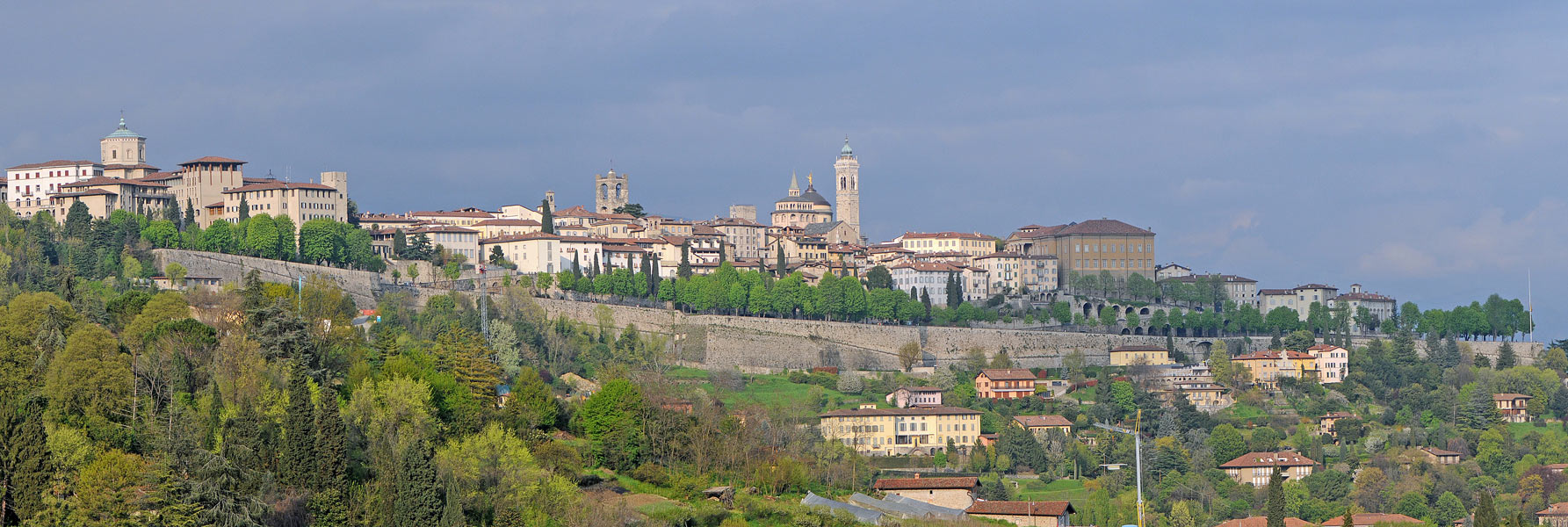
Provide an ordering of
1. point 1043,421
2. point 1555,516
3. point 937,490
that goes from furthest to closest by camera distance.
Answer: point 1043,421 < point 1555,516 < point 937,490

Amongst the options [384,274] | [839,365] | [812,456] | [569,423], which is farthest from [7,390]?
[839,365]

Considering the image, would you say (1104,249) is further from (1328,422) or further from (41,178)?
(41,178)

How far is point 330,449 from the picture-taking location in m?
37.9

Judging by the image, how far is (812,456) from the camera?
5512cm

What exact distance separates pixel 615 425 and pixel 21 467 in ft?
56.2

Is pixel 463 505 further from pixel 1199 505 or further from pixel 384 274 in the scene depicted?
pixel 384 274

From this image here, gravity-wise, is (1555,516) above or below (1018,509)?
below

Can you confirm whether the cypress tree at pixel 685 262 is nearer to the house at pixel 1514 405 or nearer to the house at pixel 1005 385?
the house at pixel 1005 385

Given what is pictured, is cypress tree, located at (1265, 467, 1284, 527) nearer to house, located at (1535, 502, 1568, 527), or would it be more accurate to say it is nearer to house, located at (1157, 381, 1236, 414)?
house, located at (1535, 502, 1568, 527)

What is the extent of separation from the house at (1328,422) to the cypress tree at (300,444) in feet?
162

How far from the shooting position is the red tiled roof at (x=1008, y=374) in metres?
80.9

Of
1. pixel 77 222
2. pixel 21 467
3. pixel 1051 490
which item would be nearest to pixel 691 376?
pixel 1051 490

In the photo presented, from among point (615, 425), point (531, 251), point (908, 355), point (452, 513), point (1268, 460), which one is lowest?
point (1268, 460)

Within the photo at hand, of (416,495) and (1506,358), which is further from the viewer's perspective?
(1506,358)
